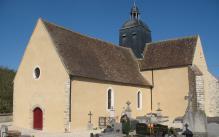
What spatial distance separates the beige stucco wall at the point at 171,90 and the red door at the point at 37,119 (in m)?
11.5

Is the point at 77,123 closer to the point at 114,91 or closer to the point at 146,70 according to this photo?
the point at 114,91

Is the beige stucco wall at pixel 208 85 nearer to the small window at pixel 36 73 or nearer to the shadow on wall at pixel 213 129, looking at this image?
the shadow on wall at pixel 213 129

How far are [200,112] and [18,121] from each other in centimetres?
1362

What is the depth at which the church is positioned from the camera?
20.4 m

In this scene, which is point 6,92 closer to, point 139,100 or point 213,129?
point 139,100

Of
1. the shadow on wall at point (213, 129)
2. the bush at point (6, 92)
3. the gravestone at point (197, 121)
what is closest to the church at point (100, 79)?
the shadow on wall at point (213, 129)

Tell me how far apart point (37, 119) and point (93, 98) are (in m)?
4.33

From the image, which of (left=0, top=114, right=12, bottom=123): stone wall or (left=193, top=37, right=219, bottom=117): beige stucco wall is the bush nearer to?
(left=0, top=114, right=12, bottom=123): stone wall

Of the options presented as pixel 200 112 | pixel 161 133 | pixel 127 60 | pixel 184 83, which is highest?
pixel 127 60

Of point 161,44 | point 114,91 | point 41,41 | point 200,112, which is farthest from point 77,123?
point 161,44

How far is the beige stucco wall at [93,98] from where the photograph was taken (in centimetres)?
2034

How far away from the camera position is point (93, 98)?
71.2ft

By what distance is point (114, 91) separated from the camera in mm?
23750

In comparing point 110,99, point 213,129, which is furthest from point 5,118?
point 213,129
